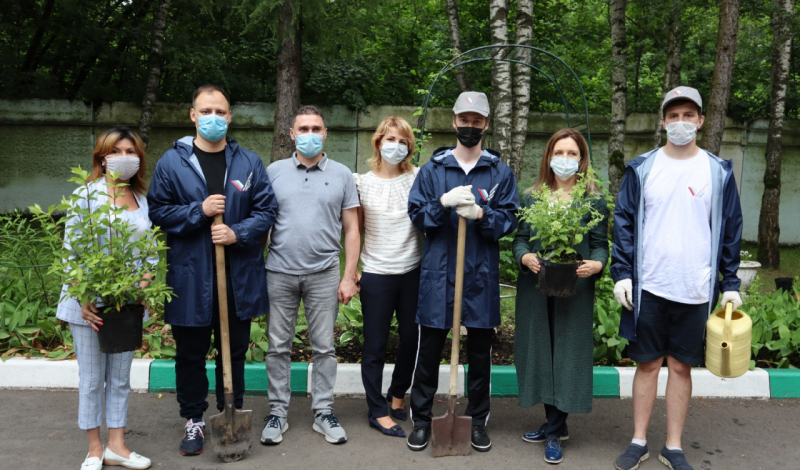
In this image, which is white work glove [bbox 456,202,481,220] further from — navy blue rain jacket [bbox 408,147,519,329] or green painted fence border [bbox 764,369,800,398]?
green painted fence border [bbox 764,369,800,398]

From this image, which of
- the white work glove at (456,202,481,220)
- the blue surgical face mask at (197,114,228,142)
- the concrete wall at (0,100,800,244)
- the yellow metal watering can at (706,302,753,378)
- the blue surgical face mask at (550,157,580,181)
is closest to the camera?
the yellow metal watering can at (706,302,753,378)

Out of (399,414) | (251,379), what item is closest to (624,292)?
(399,414)

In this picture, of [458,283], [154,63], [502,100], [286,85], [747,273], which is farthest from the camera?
[154,63]

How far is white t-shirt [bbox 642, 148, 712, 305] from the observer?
3.68 metres

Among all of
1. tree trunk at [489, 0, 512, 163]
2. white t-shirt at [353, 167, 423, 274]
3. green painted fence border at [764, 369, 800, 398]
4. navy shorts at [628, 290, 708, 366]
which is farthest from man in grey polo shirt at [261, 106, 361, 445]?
tree trunk at [489, 0, 512, 163]

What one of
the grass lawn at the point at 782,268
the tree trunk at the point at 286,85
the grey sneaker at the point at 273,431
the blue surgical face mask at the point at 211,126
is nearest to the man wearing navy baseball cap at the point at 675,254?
the grey sneaker at the point at 273,431

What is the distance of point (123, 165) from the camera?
3.66m

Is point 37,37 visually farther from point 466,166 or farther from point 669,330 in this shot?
point 669,330

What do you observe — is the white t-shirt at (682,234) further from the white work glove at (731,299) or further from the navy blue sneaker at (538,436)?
the navy blue sneaker at (538,436)

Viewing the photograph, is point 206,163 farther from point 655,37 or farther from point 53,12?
point 655,37

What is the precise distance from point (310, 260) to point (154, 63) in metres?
8.55

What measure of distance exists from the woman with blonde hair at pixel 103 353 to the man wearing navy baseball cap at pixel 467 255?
63.5 inches

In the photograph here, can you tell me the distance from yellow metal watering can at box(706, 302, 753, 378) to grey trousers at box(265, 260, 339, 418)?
224 cm

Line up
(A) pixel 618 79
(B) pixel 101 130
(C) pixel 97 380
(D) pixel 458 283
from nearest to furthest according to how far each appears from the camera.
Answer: (C) pixel 97 380 < (D) pixel 458 283 < (A) pixel 618 79 < (B) pixel 101 130
